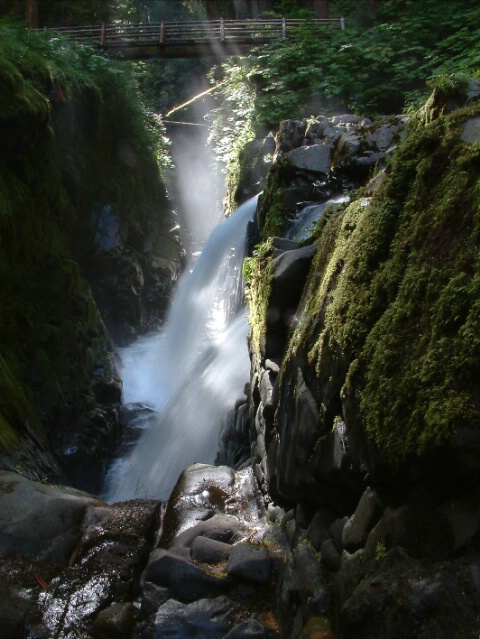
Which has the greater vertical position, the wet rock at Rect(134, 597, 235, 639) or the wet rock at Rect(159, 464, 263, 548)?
the wet rock at Rect(159, 464, 263, 548)

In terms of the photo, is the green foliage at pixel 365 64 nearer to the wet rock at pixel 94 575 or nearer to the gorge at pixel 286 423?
the gorge at pixel 286 423

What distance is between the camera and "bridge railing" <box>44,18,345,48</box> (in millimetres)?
18891

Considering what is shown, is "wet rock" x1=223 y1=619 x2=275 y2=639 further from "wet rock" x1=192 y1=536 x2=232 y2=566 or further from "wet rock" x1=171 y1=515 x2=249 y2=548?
"wet rock" x1=171 y1=515 x2=249 y2=548

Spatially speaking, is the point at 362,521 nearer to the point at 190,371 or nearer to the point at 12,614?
the point at 12,614

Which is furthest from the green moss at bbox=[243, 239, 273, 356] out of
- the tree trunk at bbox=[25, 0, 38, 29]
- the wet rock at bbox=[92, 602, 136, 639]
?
the tree trunk at bbox=[25, 0, 38, 29]

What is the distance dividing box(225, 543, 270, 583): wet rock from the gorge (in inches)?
0.5

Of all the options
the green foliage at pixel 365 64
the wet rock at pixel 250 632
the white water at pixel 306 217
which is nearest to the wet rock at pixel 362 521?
the wet rock at pixel 250 632

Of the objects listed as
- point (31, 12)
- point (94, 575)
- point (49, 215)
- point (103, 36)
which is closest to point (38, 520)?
point (94, 575)

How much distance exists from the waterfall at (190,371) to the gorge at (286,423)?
71 mm

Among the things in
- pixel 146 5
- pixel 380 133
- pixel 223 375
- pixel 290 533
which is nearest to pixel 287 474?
pixel 290 533

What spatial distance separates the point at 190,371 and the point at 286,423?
23.9 ft

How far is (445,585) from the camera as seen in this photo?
2117 millimetres

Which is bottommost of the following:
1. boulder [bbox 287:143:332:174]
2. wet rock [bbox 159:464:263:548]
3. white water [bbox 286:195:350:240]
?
wet rock [bbox 159:464:263:548]

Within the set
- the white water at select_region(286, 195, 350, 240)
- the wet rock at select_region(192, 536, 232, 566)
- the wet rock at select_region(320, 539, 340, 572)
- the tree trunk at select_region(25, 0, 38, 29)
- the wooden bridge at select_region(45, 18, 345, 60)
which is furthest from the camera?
the wooden bridge at select_region(45, 18, 345, 60)
